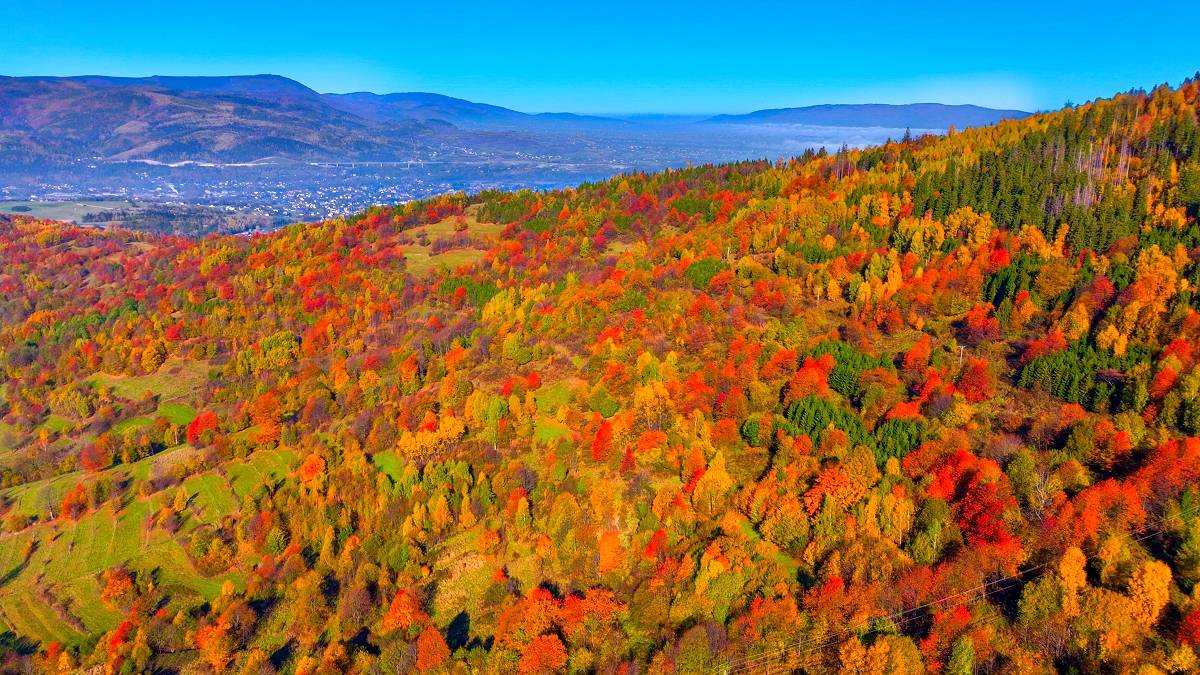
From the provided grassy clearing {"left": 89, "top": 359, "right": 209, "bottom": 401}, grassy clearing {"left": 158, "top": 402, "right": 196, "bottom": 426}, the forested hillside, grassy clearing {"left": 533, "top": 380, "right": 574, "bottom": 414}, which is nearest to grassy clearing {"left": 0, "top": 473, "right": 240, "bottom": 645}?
the forested hillside

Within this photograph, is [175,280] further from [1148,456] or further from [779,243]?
[1148,456]

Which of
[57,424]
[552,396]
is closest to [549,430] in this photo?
[552,396]

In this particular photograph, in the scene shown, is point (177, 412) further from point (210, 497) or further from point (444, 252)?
point (444, 252)

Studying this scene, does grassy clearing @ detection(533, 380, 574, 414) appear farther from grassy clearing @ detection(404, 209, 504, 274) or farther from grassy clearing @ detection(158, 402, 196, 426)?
grassy clearing @ detection(404, 209, 504, 274)

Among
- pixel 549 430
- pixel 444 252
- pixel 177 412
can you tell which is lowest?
pixel 177 412

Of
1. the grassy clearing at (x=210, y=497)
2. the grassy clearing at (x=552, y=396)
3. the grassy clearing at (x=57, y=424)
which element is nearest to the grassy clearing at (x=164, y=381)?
the grassy clearing at (x=57, y=424)

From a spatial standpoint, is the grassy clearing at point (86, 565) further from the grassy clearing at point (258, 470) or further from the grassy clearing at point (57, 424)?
the grassy clearing at point (57, 424)
